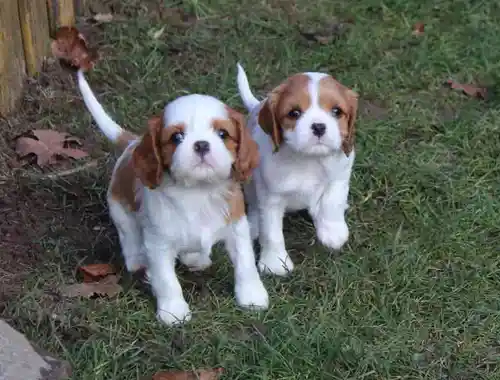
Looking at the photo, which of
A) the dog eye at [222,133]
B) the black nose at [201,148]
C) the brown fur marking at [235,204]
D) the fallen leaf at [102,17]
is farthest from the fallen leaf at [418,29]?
the black nose at [201,148]

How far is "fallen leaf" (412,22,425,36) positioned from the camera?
6.92 m

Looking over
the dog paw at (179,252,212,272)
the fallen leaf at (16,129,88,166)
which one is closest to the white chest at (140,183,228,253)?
the dog paw at (179,252,212,272)

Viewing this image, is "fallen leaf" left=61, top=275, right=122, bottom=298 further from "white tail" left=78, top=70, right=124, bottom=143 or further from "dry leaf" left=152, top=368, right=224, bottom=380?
"white tail" left=78, top=70, right=124, bottom=143

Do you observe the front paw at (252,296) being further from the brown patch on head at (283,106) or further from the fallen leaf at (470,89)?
the fallen leaf at (470,89)

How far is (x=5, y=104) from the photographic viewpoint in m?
5.70

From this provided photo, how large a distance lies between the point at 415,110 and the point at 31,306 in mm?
2826

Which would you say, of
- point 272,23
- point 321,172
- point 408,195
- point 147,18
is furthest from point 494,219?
point 147,18

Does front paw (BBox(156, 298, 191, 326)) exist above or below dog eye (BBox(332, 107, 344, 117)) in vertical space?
below

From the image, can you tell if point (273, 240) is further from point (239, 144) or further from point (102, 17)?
point (102, 17)

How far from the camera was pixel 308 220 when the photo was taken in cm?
500

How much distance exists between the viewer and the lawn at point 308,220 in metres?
3.98

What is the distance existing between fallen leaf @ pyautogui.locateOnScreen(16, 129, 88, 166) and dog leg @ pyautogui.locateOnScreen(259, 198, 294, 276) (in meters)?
1.39

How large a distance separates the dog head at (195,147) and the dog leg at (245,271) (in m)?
0.32

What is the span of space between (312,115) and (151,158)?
2.42 feet
